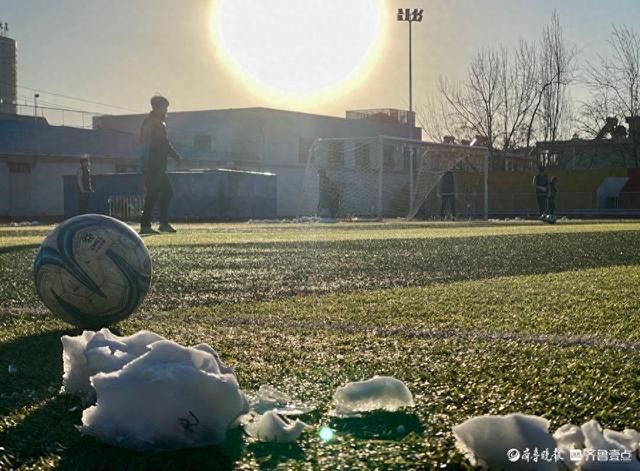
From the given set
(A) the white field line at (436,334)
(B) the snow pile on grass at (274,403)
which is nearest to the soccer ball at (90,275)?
(A) the white field line at (436,334)

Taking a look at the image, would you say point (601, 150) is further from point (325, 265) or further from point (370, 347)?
point (370, 347)

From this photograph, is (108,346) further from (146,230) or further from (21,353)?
(146,230)

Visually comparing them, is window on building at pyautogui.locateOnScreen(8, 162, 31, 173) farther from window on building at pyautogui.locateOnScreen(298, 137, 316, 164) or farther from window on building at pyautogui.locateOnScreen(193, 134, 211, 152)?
window on building at pyautogui.locateOnScreen(298, 137, 316, 164)

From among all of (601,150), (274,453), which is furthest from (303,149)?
(274,453)

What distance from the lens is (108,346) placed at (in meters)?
2.53

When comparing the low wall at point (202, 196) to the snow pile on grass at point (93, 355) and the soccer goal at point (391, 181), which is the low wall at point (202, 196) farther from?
the snow pile on grass at point (93, 355)

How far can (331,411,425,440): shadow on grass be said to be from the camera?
2.07 metres

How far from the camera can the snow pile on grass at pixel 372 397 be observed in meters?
2.29

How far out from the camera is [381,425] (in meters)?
2.15

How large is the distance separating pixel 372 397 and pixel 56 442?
2.73 feet

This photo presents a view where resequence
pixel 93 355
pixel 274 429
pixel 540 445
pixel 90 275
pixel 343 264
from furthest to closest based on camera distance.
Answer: pixel 343 264 → pixel 90 275 → pixel 93 355 → pixel 274 429 → pixel 540 445

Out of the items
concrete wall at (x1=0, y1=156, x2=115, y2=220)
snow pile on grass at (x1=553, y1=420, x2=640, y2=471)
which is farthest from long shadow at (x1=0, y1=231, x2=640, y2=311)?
concrete wall at (x1=0, y1=156, x2=115, y2=220)

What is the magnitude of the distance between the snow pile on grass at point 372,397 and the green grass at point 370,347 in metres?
0.06

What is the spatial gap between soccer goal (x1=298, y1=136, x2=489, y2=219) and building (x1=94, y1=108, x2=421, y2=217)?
9.45 m
